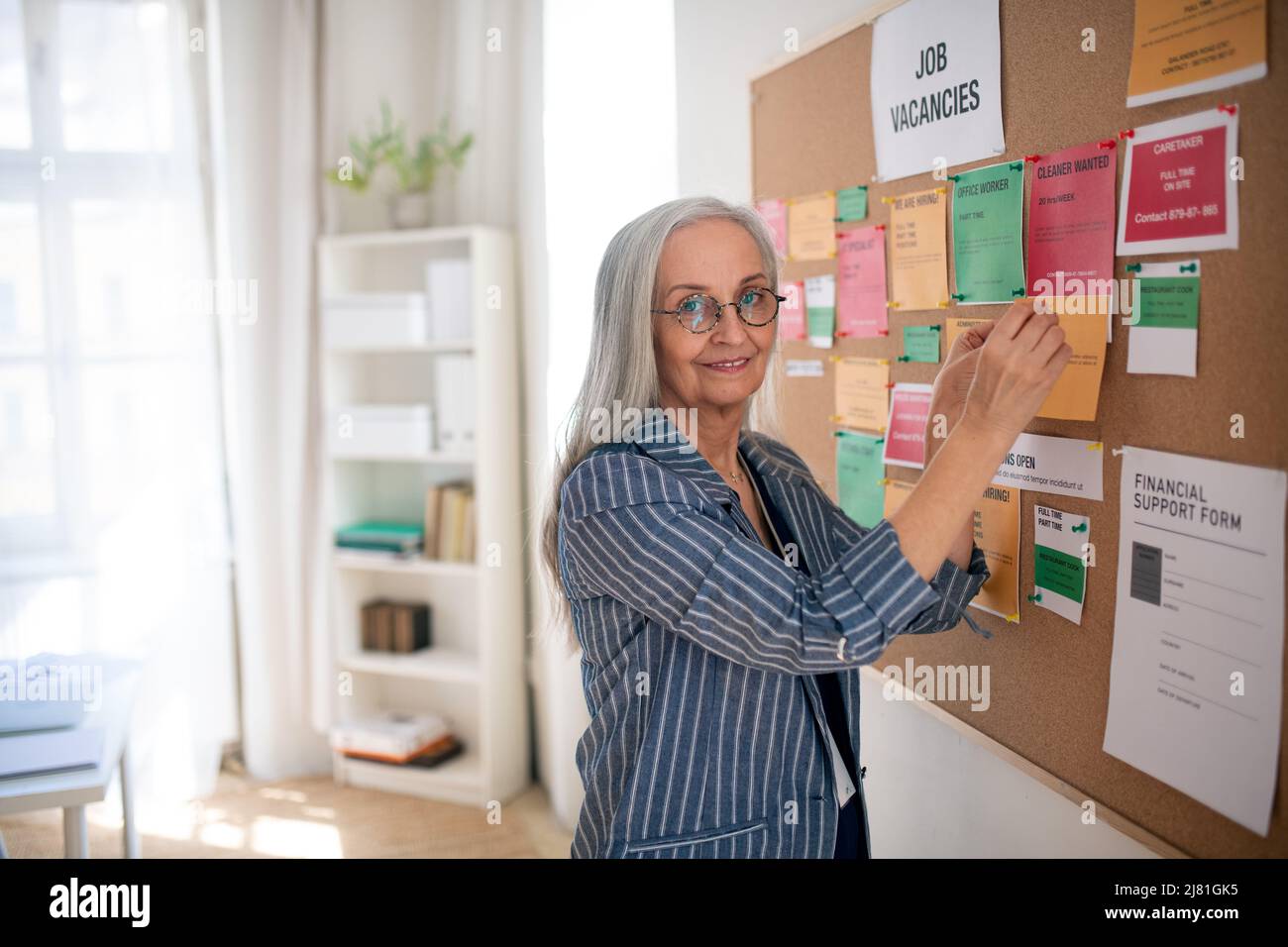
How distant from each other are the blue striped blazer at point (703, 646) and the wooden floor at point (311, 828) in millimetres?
1690

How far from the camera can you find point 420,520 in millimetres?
3352

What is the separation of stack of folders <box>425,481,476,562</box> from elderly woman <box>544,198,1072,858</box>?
1.81m

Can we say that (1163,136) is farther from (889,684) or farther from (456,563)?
(456,563)

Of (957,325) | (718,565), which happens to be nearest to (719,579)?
(718,565)

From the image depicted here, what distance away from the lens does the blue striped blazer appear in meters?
0.98

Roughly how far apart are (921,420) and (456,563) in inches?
75.6

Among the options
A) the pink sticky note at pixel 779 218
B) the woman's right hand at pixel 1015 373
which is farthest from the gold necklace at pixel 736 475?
the pink sticky note at pixel 779 218

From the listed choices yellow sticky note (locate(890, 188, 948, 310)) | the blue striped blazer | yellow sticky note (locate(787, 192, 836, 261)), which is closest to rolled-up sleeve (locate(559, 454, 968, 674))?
the blue striped blazer

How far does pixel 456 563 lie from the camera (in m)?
3.06

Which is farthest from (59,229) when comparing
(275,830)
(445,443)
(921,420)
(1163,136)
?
(1163,136)

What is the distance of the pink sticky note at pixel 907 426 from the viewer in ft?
4.69

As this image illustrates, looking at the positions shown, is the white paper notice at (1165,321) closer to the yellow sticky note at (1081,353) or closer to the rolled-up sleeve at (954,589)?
the yellow sticky note at (1081,353)

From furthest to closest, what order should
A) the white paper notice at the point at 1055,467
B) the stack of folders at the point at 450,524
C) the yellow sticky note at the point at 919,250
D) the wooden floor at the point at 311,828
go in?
the stack of folders at the point at 450,524 → the wooden floor at the point at 311,828 → the yellow sticky note at the point at 919,250 → the white paper notice at the point at 1055,467

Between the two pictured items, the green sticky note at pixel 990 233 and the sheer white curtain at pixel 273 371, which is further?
the sheer white curtain at pixel 273 371
